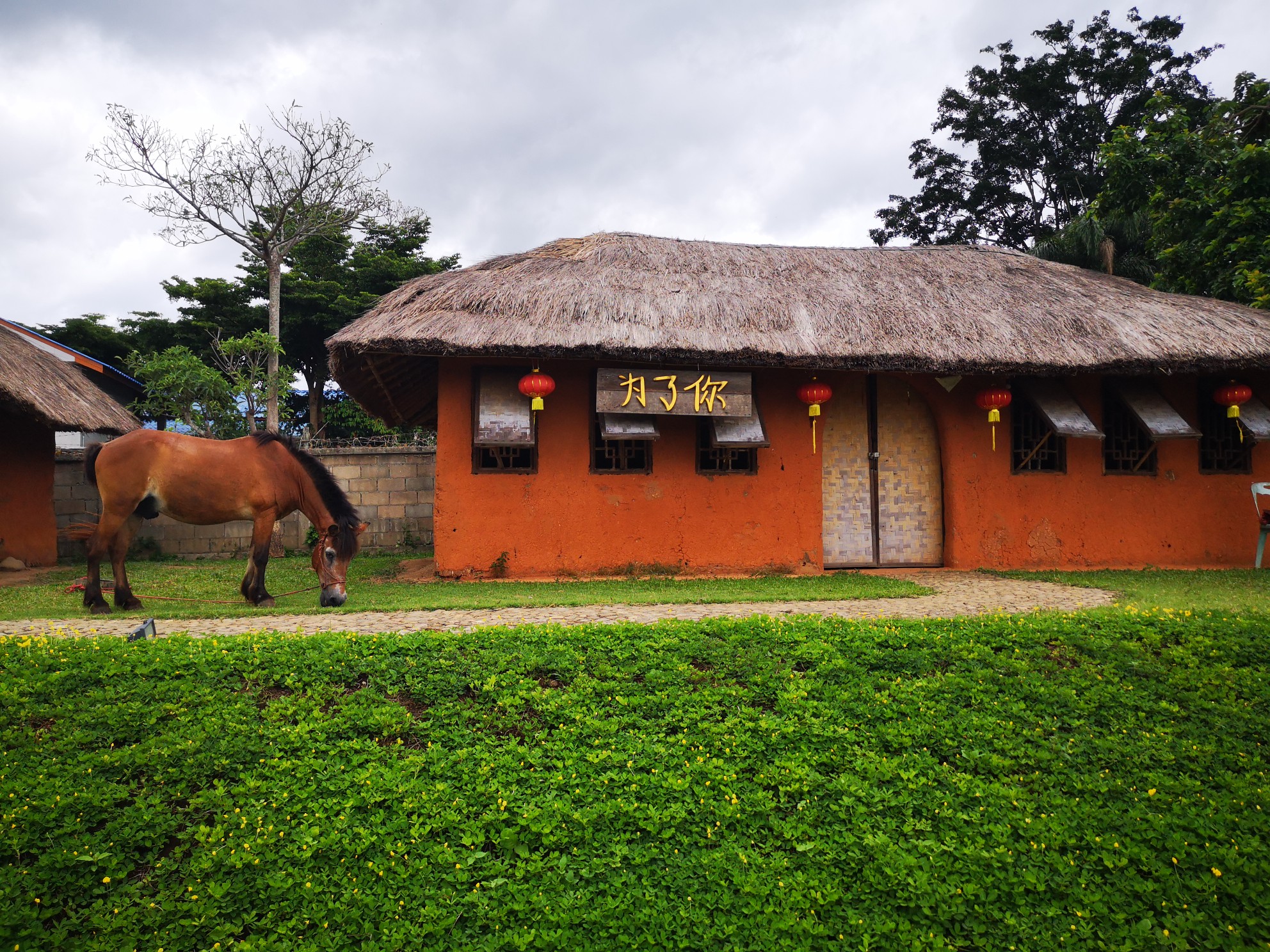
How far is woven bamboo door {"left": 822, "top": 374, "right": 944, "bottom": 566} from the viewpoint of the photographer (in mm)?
9625

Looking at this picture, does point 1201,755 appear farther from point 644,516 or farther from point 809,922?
point 644,516

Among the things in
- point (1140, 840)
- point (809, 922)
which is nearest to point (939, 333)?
point (1140, 840)

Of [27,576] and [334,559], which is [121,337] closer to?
[27,576]

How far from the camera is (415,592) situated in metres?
7.68

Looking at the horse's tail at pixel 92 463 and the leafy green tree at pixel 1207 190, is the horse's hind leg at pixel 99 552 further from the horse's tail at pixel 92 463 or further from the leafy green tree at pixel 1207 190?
the leafy green tree at pixel 1207 190


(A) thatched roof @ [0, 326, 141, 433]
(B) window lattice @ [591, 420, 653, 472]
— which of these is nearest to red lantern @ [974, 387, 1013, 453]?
(B) window lattice @ [591, 420, 653, 472]

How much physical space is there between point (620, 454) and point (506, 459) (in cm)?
144

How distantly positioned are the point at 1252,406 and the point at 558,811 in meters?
11.0

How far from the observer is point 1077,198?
23.1m

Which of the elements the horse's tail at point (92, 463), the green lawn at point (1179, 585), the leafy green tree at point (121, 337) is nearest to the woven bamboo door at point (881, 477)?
the green lawn at point (1179, 585)

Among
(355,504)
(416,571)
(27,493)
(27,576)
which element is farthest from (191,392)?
(416,571)

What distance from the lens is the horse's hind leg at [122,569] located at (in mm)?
6797

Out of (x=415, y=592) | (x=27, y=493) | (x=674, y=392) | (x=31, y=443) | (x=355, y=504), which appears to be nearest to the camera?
(x=415, y=592)

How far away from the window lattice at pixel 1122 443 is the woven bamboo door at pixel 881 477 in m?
2.30
